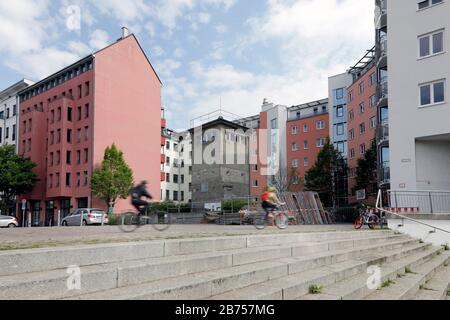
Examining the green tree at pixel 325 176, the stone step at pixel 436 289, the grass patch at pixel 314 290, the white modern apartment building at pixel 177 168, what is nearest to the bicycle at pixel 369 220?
the stone step at pixel 436 289

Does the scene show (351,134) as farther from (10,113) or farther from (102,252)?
(102,252)

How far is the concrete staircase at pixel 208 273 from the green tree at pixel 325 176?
4625 cm

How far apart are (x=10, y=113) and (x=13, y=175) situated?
18662 mm

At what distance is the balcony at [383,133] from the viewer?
29.4 m

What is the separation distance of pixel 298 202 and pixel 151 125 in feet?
103

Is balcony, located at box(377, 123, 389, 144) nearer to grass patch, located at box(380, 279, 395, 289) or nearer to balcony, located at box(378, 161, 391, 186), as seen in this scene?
balcony, located at box(378, 161, 391, 186)

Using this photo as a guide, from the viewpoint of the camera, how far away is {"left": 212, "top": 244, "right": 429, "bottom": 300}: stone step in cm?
542

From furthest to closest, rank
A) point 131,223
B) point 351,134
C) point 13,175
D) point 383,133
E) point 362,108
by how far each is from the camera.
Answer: point 351,134 → point 362,108 → point 13,175 → point 383,133 → point 131,223

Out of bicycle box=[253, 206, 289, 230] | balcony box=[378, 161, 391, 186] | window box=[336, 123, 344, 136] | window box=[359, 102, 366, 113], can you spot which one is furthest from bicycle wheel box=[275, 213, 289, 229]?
window box=[336, 123, 344, 136]

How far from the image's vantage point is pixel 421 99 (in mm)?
22953

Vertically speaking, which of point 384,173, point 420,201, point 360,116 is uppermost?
point 360,116

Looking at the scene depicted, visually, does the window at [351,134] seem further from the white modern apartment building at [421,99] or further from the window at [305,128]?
the white modern apartment building at [421,99]

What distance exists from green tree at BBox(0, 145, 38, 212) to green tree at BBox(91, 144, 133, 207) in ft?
36.9

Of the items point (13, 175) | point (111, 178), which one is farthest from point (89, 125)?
point (13, 175)
